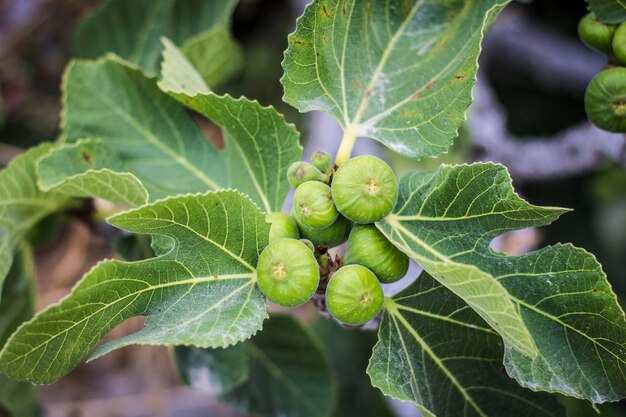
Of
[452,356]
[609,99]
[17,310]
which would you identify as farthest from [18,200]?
[609,99]

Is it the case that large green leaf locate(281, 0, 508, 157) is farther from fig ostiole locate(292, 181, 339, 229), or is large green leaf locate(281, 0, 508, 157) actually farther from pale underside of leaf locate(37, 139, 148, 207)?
pale underside of leaf locate(37, 139, 148, 207)

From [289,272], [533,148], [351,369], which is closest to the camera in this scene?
[289,272]

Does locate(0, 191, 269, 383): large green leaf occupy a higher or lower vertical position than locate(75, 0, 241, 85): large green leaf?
lower

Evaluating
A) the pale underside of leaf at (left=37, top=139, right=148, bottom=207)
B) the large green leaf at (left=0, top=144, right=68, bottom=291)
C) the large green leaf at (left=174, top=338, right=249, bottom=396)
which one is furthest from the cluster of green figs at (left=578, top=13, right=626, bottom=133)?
the large green leaf at (left=0, top=144, right=68, bottom=291)

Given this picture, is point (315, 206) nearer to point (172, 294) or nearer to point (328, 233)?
point (328, 233)

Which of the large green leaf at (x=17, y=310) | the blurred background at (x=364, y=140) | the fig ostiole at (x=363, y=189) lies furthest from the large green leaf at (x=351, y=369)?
the fig ostiole at (x=363, y=189)
